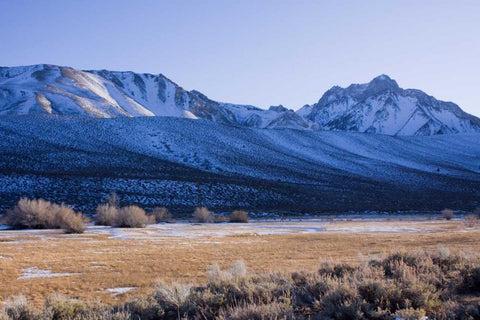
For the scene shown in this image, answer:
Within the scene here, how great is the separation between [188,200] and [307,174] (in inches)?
1269

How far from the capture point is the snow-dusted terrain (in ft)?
190

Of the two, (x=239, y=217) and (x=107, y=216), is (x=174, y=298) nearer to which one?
(x=107, y=216)

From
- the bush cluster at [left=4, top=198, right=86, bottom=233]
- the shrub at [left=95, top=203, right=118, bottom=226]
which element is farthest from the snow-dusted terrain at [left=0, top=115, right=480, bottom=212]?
the bush cluster at [left=4, top=198, right=86, bottom=233]

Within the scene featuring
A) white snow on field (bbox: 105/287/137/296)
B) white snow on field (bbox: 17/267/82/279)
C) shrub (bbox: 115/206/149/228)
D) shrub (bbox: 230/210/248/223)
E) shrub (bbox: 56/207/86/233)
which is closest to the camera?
white snow on field (bbox: 105/287/137/296)

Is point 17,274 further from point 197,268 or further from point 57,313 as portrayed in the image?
point 57,313

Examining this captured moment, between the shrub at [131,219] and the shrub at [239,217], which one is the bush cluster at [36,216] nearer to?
the shrub at [131,219]

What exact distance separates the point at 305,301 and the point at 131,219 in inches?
1147

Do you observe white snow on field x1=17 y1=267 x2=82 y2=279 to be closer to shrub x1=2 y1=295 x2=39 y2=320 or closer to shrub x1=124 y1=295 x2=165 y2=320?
shrub x1=2 y1=295 x2=39 y2=320

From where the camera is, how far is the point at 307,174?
8269 centimetres

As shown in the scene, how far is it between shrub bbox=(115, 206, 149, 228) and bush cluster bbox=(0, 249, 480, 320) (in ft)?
89.4

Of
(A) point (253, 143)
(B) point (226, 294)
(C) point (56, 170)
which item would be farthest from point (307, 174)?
(B) point (226, 294)

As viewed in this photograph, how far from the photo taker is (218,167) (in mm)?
82125

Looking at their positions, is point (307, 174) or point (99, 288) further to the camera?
point (307, 174)

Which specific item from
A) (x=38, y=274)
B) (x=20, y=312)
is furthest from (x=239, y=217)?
(x=20, y=312)
